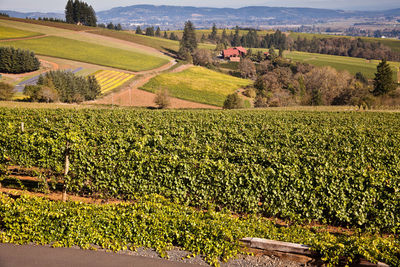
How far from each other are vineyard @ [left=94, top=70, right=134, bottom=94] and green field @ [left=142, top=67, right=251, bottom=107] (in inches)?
248

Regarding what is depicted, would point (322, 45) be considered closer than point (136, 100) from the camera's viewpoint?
No

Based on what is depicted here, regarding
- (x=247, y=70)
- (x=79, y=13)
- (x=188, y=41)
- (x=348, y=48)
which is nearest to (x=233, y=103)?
(x=247, y=70)

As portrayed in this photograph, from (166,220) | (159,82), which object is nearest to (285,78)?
(159,82)

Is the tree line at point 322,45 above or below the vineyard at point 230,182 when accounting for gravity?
above

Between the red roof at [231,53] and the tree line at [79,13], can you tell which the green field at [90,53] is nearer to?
the tree line at [79,13]

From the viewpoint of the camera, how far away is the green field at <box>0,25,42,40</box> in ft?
307

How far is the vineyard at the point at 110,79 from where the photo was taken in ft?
230

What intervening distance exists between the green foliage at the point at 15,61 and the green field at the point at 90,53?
1544cm

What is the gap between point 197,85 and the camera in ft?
263

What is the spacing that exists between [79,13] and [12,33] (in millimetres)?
38210

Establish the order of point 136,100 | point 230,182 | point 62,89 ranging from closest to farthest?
1. point 230,182
2. point 62,89
3. point 136,100

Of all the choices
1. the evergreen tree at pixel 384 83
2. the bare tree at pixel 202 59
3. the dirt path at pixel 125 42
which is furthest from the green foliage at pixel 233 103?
the dirt path at pixel 125 42

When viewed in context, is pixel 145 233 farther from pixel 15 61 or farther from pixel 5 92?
pixel 15 61

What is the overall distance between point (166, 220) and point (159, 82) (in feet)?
236
